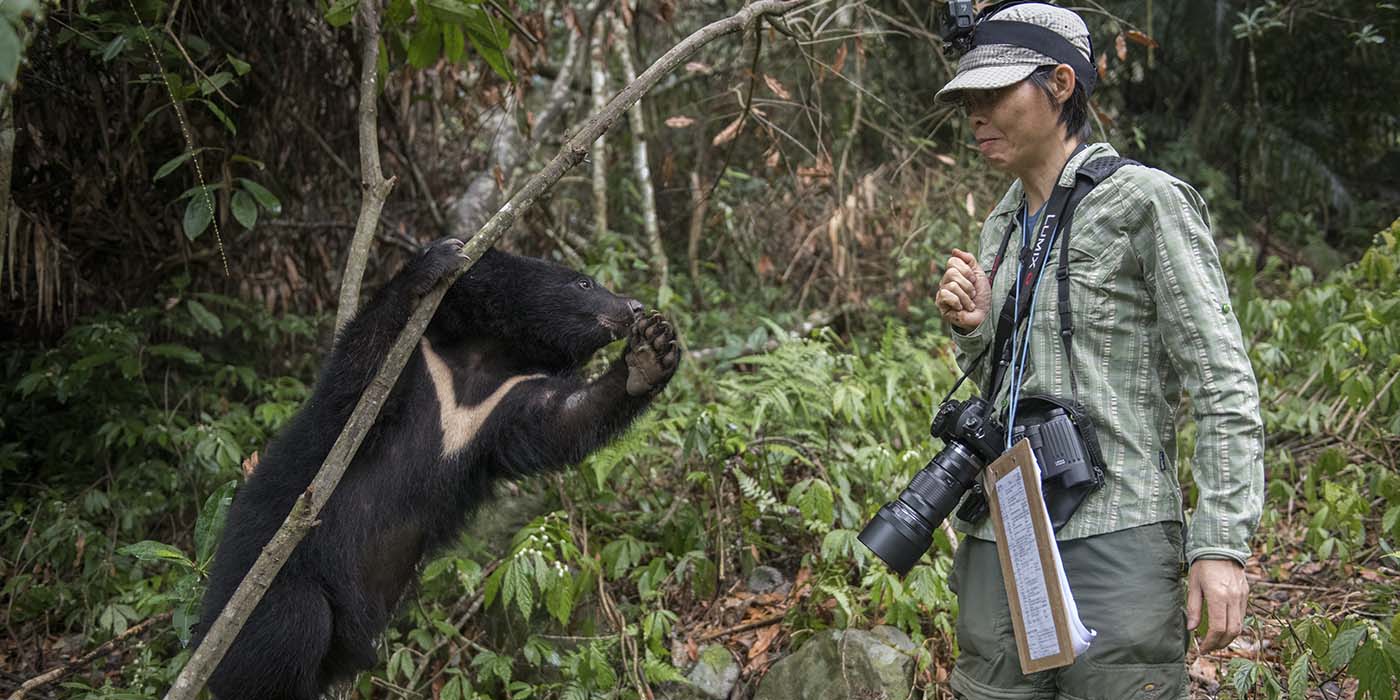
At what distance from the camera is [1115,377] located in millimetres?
2059

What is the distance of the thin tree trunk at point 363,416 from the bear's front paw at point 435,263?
1.6 inches

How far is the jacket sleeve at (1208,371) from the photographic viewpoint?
1.83m

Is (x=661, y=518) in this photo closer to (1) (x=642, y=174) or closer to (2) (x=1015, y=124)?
(1) (x=642, y=174)

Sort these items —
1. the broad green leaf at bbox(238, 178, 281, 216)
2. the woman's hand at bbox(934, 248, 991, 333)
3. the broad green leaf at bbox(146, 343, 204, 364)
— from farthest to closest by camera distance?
1. the broad green leaf at bbox(146, 343, 204, 364)
2. the broad green leaf at bbox(238, 178, 281, 216)
3. the woman's hand at bbox(934, 248, 991, 333)

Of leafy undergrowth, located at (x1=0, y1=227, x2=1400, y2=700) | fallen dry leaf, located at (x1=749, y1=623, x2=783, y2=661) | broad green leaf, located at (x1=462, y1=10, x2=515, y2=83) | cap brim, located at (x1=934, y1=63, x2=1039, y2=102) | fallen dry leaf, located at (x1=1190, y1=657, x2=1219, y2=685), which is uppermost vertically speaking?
broad green leaf, located at (x1=462, y1=10, x2=515, y2=83)

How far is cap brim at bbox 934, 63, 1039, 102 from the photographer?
2.08 metres

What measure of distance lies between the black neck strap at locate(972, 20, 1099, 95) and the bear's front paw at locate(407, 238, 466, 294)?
135cm

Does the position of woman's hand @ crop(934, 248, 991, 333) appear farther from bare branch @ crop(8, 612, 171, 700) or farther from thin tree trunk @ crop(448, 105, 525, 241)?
thin tree trunk @ crop(448, 105, 525, 241)

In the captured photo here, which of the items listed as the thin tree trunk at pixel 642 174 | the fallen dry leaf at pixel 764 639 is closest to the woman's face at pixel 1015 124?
the fallen dry leaf at pixel 764 639

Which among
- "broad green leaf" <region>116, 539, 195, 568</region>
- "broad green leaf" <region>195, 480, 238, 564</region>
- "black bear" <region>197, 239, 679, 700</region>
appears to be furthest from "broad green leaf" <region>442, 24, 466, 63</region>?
"broad green leaf" <region>116, 539, 195, 568</region>

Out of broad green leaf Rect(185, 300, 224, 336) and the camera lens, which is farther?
broad green leaf Rect(185, 300, 224, 336)

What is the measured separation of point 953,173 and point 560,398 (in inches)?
159

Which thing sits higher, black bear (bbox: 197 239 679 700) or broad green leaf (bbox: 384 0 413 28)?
broad green leaf (bbox: 384 0 413 28)

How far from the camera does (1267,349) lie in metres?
5.05
